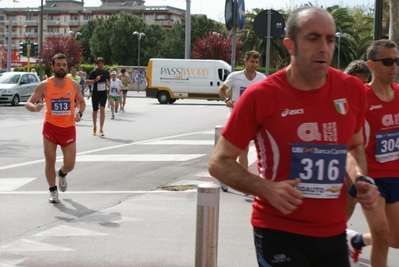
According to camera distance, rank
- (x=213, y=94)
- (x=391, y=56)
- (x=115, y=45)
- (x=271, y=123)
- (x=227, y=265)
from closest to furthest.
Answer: (x=271, y=123) < (x=391, y=56) < (x=227, y=265) < (x=213, y=94) < (x=115, y=45)

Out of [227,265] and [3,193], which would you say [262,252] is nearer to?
[227,265]

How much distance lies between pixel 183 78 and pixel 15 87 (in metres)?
11.4

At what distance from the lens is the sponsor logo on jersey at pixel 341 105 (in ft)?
11.0

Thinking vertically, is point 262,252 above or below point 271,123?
below

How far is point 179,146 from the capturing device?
16.6m

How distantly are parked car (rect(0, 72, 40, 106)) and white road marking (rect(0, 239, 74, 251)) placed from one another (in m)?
27.9

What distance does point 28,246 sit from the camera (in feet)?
22.6

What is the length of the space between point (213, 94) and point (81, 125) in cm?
2093

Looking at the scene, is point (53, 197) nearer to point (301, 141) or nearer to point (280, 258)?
point (280, 258)

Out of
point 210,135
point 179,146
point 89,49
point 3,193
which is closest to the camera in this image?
point 3,193

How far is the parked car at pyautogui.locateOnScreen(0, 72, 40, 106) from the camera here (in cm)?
3400

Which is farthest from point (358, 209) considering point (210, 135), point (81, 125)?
point (81, 125)

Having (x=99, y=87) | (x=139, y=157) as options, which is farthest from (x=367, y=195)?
(x=99, y=87)

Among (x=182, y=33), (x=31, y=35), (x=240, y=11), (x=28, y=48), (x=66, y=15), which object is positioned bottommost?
(x=240, y=11)
